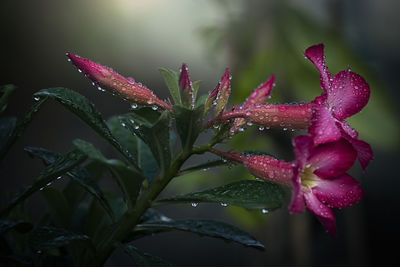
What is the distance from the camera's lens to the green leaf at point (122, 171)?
346 mm

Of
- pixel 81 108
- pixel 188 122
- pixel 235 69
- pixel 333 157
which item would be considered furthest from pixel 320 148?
pixel 235 69

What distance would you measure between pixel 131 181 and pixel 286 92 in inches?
44.5

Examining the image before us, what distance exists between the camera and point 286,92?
1.47m

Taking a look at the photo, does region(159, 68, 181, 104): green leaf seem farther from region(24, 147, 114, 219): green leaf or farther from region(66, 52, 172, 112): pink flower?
region(24, 147, 114, 219): green leaf

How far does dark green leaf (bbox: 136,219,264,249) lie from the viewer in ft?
1.52

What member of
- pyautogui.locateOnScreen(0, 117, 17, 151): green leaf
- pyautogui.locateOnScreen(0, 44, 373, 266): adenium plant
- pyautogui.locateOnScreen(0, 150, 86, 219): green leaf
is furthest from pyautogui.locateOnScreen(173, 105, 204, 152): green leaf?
pyautogui.locateOnScreen(0, 117, 17, 151): green leaf

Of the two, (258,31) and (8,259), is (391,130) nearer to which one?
(258,31)

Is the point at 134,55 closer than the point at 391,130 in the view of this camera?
No

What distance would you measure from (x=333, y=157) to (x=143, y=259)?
0.23 metres

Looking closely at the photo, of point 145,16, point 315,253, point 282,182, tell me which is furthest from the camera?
point 315,253

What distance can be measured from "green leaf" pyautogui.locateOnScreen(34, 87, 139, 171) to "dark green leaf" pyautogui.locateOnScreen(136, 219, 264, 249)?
0.09m

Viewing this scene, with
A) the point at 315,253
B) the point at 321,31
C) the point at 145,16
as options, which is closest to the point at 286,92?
the point at 321,31

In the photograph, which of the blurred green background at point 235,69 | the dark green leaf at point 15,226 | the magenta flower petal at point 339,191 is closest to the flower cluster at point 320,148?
the magenta flower petal at point 339,191

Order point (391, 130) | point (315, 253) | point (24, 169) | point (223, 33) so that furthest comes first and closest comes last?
point (315, 253) → point (24, 169) → point (223, 33) → point (391, 130)
